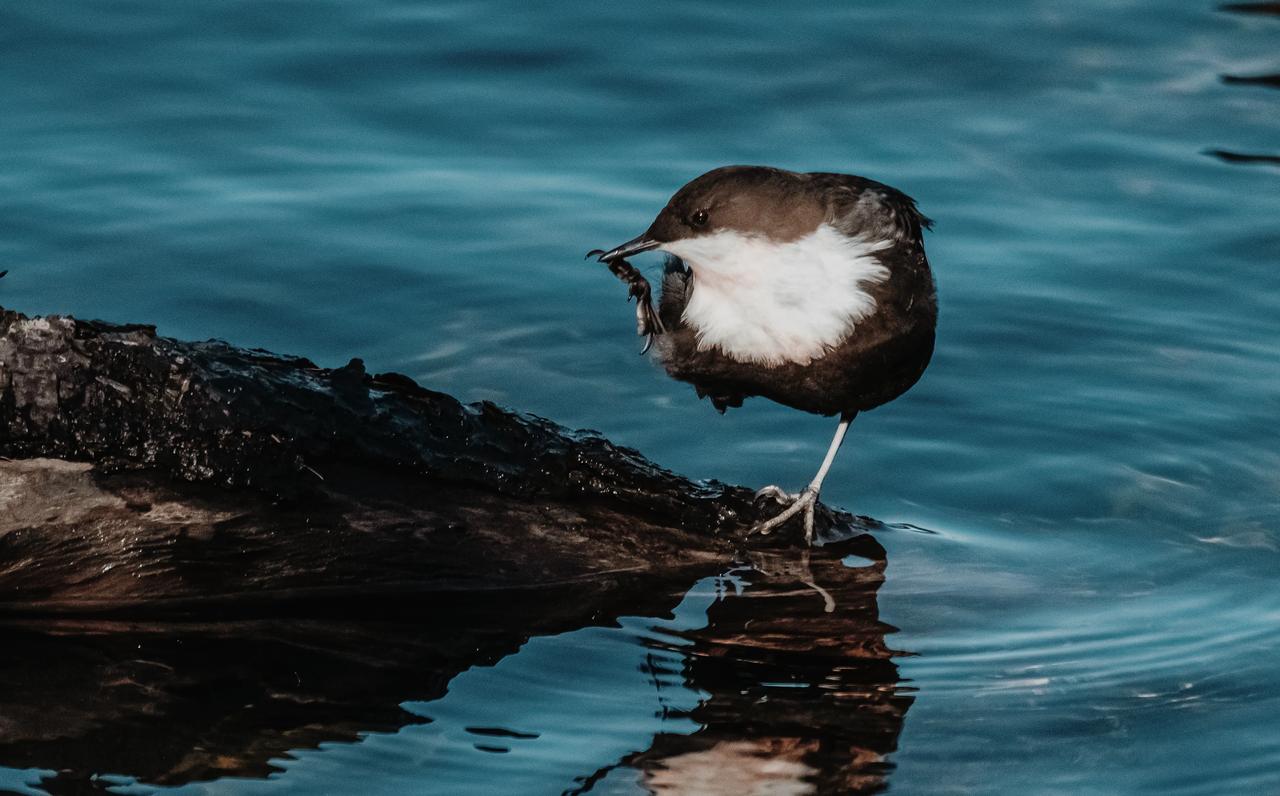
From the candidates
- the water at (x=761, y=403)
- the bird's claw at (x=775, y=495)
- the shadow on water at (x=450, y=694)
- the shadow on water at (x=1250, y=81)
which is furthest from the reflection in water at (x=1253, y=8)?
the shadow on water at (x=450, y=694)

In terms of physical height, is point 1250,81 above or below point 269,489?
above

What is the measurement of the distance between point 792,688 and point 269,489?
4.37 ft

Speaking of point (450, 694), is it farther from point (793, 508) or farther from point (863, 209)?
point (863, 209)

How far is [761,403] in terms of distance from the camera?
654cm

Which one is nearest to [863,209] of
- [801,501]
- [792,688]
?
[801,501]

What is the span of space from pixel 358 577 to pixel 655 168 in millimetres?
4210

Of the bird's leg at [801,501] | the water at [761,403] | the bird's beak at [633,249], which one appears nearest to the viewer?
the water at [761,403]

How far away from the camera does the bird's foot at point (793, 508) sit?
4969 mm

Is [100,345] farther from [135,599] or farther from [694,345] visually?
[694,345]

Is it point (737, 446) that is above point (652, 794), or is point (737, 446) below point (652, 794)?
above

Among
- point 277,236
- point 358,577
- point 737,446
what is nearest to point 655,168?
point 277,236

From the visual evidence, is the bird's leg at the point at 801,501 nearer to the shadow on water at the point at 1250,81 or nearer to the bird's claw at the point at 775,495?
the bird's claw at the point at 775,495

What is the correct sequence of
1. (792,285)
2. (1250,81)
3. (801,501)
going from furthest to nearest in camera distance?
(1250,81) < (801,501) < (792,285)

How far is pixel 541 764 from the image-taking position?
3.86 metres
